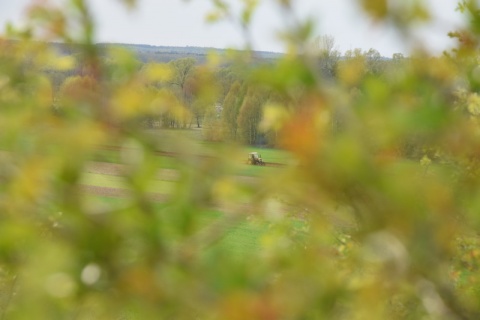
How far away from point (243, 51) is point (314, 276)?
1.20ft

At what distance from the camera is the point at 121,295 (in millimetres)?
482

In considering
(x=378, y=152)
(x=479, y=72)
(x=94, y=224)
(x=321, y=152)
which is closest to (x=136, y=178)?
(x=94, y=224)

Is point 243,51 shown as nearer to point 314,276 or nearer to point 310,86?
point 310,86

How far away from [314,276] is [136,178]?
0.60 ft

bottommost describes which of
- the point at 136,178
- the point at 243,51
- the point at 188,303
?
the point at 188,303

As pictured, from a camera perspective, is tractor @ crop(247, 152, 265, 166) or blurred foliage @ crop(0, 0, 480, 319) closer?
blurred foliage @ crop(0, 0, 480, 319)

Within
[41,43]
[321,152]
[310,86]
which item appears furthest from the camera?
[41,43]

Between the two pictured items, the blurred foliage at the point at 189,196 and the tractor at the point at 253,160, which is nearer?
the blurred foliage at the point at 189,196

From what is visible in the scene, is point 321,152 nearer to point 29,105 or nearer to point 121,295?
point 121,295

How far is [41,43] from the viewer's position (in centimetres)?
72

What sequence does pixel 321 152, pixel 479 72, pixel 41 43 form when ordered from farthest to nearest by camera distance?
pixel 479 72, pixel 41 43, pixel 321 152

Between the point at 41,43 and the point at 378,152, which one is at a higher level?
the point at 41,43

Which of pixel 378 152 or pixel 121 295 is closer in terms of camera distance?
pixel 121 295

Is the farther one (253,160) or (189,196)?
A: (253,160)
